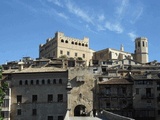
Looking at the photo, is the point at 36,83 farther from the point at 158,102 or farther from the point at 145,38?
the point at 145,38

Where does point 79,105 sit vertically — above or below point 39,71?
below

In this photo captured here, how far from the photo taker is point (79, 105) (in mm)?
68875

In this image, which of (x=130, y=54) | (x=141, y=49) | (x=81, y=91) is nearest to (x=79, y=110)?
(x=81, y=91)

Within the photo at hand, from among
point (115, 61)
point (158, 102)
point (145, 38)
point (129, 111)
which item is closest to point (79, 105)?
point (129, 111)

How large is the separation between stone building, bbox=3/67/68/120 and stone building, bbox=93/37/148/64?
2040 inches

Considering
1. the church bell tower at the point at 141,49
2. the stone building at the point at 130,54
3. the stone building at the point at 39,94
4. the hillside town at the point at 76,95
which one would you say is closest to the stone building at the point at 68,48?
the stone building at the point at 130,54

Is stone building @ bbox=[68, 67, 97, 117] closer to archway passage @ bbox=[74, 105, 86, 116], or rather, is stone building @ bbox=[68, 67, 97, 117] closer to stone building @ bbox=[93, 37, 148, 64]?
archway passage @ bbox=[74, 105, 86, 116]

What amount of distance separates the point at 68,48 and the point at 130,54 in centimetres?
2378

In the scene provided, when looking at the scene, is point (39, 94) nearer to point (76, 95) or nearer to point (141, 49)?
point (76, 95)

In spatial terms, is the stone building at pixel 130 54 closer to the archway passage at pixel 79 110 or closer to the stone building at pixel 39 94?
the archway passage at pixel 79 110

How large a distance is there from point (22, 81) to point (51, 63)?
1767cm

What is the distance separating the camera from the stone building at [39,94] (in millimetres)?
68062

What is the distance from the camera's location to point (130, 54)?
420ft

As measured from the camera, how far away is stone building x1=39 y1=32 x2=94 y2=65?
116m
